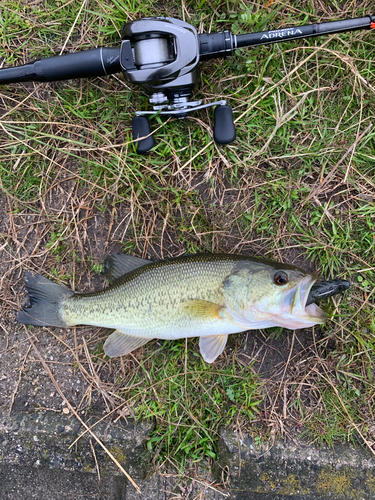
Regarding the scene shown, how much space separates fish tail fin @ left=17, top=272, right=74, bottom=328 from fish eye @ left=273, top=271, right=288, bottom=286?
162 cm

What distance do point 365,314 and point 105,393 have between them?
2253 millimetres

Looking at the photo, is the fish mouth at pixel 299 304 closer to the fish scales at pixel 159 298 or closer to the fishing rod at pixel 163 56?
the fish scales at pixel 159 298

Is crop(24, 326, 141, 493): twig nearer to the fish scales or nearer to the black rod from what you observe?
the fish scales

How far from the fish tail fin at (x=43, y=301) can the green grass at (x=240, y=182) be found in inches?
14.1

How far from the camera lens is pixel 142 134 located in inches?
101

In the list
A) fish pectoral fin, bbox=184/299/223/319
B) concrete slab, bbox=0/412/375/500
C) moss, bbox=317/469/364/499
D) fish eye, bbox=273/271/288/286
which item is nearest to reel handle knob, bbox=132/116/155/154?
fish pectoral fin, bbox=184/299/223/319

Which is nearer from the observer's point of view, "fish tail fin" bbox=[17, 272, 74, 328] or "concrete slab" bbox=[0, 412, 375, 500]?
"concrete slab" bbox=[0, 412, 375, 500]

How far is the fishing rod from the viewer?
2.07 meters

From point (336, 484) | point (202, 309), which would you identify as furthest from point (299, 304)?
point (336, 484)

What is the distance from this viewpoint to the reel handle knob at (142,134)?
2.54m

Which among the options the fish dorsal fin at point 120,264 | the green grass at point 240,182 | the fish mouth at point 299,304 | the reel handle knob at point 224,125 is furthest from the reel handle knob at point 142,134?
the fish mouth at point 299,304

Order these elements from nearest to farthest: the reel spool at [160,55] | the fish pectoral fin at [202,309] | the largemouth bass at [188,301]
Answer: the reel spool at [160,55] < the largemouth bass at [188,301] < the fish pectoral fin at [202,309]

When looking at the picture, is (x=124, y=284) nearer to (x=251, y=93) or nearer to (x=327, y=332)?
(x=327, y=332)

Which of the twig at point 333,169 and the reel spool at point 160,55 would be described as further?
the twig at point 333,169
